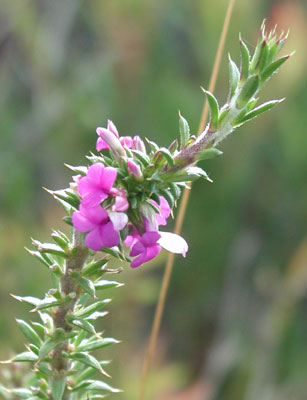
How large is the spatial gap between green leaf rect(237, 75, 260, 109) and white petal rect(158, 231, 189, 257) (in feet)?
0.82

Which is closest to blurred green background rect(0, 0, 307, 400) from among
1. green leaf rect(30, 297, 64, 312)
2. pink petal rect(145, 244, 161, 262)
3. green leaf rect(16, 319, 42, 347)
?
green leaf rect(16, 319, 42, 347)

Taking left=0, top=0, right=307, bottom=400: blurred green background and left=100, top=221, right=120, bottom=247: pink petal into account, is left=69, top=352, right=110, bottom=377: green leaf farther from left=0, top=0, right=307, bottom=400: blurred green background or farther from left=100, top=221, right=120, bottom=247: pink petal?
left=0, top=0, right=307, bottom=400: blurred green background

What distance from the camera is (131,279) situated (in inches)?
159

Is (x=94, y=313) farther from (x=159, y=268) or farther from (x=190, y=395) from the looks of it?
(x=159, y=268)

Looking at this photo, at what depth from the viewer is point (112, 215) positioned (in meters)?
0.96

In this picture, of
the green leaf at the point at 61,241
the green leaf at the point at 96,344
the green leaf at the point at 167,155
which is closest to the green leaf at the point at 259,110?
the green leaf at the point at 167,155

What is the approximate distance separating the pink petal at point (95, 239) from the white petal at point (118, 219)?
1.0 inches

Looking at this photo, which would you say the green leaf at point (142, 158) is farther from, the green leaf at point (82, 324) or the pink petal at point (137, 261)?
the green leaf at point (82, 324)

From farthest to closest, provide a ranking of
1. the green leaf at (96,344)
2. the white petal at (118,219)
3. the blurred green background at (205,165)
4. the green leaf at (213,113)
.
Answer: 1. the blurred green background at (205,165)
2. the green leaf at (96,344)
3. the green leaf at (213,113)
4. the white petal at (118,219)

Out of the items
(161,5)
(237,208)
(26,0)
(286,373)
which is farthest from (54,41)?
(286,373)

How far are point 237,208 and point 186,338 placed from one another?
1.26 metres

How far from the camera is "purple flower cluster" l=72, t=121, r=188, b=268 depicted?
95 centimetres

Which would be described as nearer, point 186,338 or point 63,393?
point 63,393

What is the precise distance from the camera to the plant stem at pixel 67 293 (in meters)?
1.08
